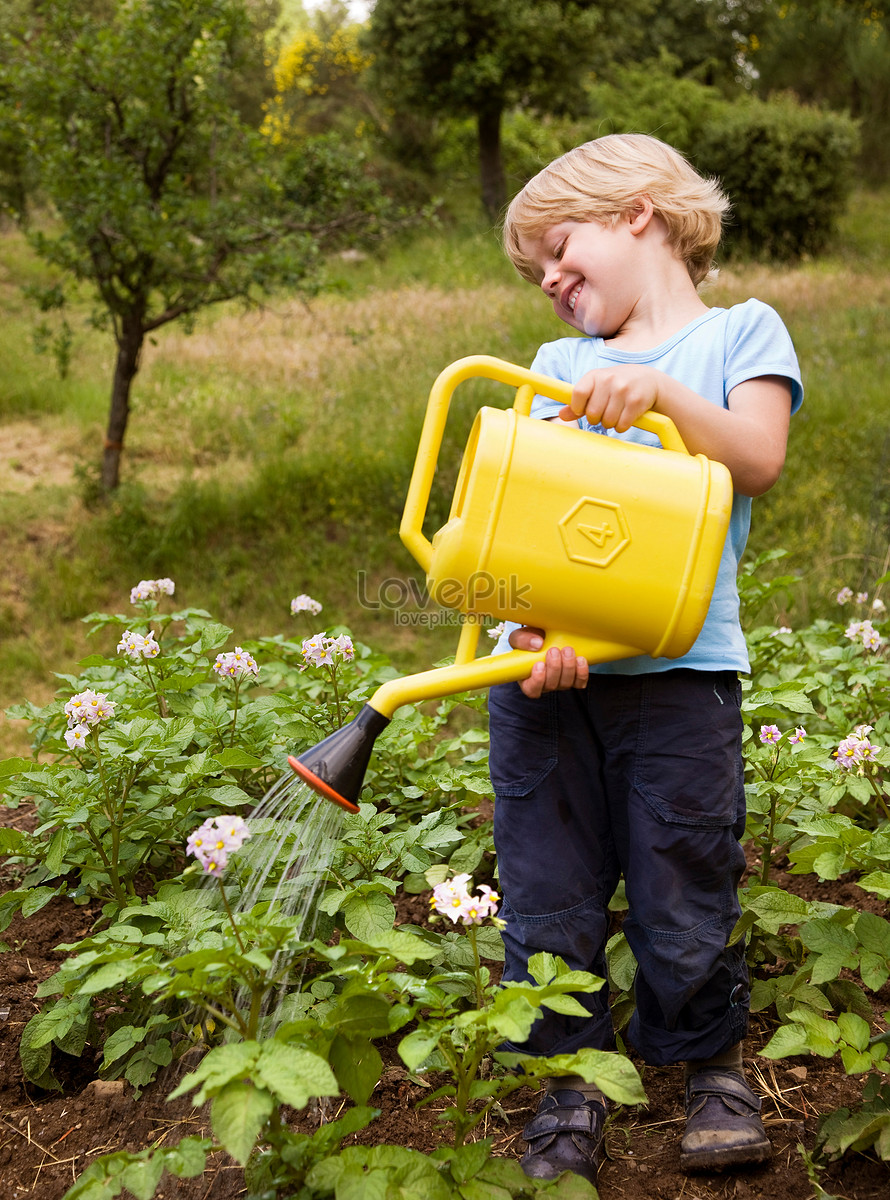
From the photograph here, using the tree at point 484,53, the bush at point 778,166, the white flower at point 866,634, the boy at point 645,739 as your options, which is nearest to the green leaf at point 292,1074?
the boy at point 645,739

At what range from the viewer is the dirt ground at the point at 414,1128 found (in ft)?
4.70

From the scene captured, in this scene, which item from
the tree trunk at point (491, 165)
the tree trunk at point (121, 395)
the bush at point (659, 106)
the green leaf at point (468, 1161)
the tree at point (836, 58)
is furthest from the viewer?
the tree at point (836, 58)

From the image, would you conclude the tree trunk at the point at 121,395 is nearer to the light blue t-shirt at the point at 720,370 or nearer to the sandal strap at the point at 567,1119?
the light blue t-shirt at the point at 720,370

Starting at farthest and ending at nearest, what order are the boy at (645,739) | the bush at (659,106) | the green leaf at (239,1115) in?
the bush at (659,106)
the boy at (645,739)
the green leaf at (239,1115)

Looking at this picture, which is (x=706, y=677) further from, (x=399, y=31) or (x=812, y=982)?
(x=399, y=31)

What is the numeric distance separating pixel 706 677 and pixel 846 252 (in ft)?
36.7

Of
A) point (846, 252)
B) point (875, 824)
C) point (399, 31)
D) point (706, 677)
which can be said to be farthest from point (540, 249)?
point (399, 31)

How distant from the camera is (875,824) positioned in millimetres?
2174

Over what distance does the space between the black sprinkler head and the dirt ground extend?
578 millimetres

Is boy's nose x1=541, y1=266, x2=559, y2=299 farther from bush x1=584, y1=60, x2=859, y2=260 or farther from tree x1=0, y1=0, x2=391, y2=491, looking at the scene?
bush x1=584, y1=60, x2=859, y2=260

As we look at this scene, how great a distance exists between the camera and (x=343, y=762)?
134cm

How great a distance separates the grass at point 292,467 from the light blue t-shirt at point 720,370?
2103 millimetres

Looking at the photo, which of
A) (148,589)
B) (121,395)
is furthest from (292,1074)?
(121,395)

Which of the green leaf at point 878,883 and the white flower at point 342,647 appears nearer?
the green leaf at point 878,883
